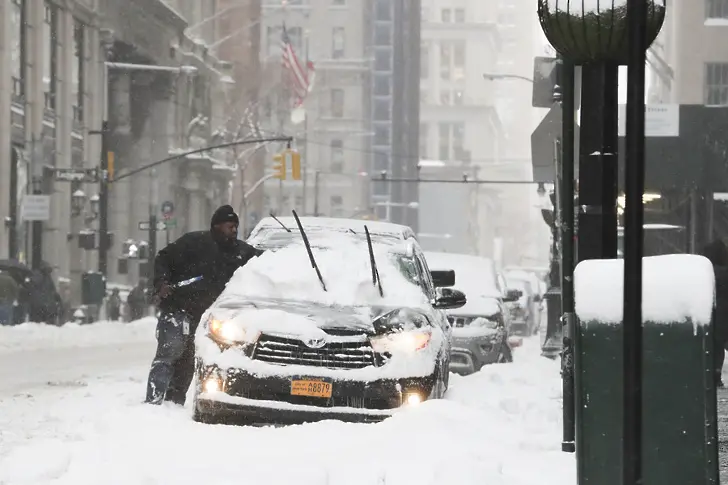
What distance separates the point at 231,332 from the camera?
32.1 feet

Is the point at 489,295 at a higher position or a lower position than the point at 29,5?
lower

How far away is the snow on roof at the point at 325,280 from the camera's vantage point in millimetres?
10445

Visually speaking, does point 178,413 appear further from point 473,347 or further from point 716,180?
point 716,180

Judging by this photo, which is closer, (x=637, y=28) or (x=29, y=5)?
(x=637, y=28)

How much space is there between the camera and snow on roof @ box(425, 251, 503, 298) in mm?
19048

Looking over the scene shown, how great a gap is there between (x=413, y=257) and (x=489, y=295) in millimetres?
7120

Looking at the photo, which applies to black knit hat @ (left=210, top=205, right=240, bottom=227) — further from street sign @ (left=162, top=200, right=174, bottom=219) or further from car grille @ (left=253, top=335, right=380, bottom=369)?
street sign @ (left=162, top=200, right=174, bottom=219)

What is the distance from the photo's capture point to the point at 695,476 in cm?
594

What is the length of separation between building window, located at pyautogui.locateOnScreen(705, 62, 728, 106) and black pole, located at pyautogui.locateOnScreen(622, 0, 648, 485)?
43832 millimetres

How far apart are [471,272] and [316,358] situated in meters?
10.7

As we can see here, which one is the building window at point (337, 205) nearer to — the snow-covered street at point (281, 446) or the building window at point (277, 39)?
the building window at point (277, 39)

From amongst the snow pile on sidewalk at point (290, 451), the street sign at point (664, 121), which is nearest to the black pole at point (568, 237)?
the snow pile on sidewalk at point (290, 451)

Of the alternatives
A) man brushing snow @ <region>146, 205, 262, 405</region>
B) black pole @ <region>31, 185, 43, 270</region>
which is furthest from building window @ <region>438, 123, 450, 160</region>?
man brushing snow @ <region>146, 205, 262, 405</region>

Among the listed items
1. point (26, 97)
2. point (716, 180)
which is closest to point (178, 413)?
point (716, 180)
